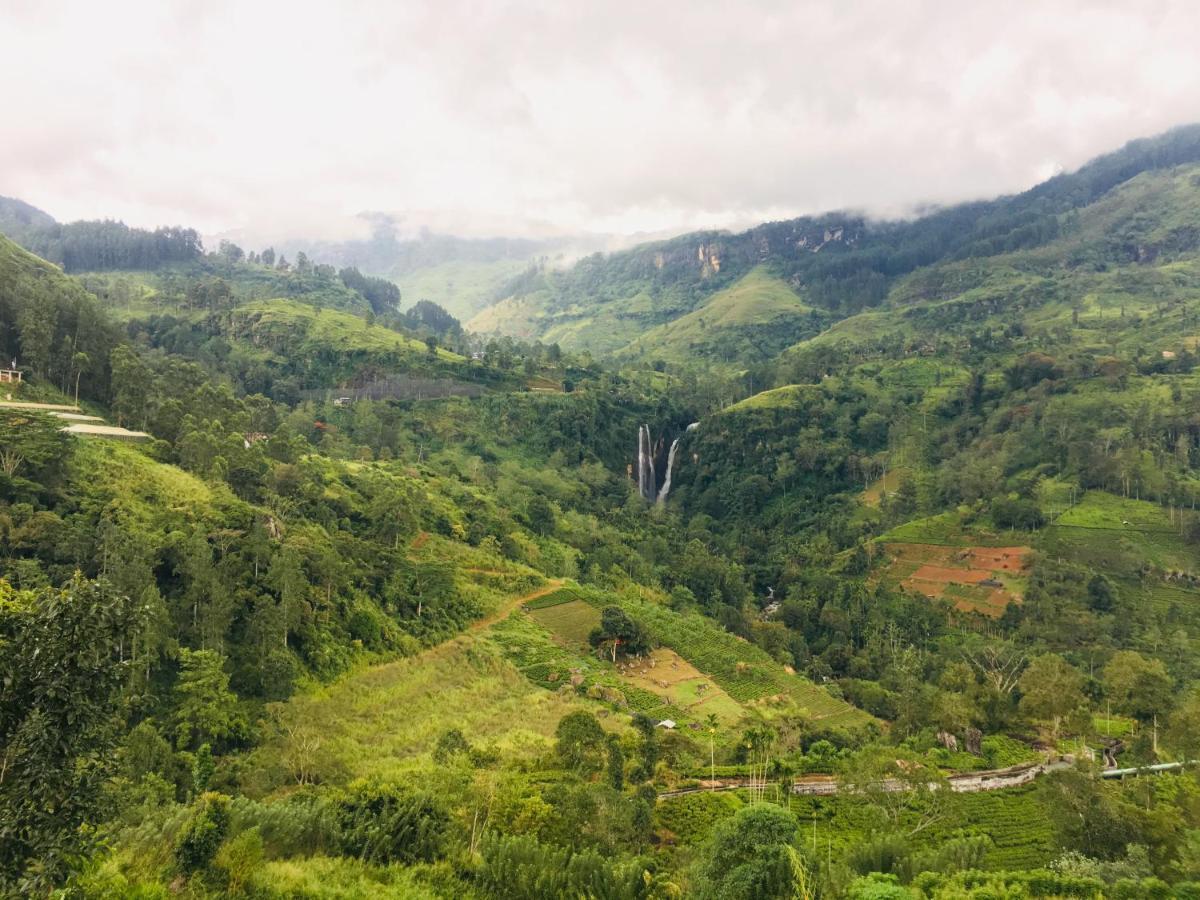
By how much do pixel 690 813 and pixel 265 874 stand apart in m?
16.5

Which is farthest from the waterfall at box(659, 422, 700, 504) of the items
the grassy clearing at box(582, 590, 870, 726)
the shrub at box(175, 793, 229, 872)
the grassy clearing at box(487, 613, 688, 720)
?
the shrub at box(175, 793, 229, 872)

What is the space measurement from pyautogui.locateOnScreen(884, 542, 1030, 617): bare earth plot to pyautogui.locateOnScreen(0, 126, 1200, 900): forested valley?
0.34 meters

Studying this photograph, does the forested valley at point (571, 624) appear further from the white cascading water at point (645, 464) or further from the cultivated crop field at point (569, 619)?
the white cascading water at point (645, 464)

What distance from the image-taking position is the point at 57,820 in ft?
29.0

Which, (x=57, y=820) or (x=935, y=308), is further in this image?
(x=935, y=308)

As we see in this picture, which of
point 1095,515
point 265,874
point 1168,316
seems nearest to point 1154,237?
point 1168,316

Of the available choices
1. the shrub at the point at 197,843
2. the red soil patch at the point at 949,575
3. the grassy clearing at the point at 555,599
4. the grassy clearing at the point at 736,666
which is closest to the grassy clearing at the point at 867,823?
the grassy clearing at the point at 736,666

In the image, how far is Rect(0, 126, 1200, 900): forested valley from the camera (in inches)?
671

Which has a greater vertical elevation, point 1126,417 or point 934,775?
point 1126,417

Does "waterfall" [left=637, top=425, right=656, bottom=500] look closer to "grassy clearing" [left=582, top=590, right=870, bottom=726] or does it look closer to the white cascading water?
the white cascading water

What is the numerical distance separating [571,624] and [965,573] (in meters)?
44.4

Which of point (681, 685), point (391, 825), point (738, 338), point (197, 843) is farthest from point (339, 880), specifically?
point (738, 338)

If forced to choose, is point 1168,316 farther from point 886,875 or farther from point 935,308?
point 886,875

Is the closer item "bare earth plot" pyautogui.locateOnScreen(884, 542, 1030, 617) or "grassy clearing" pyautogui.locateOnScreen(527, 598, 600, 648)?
"grassy clearing" pyautogui.locateOnScreen(527, 598, 600, 648)
